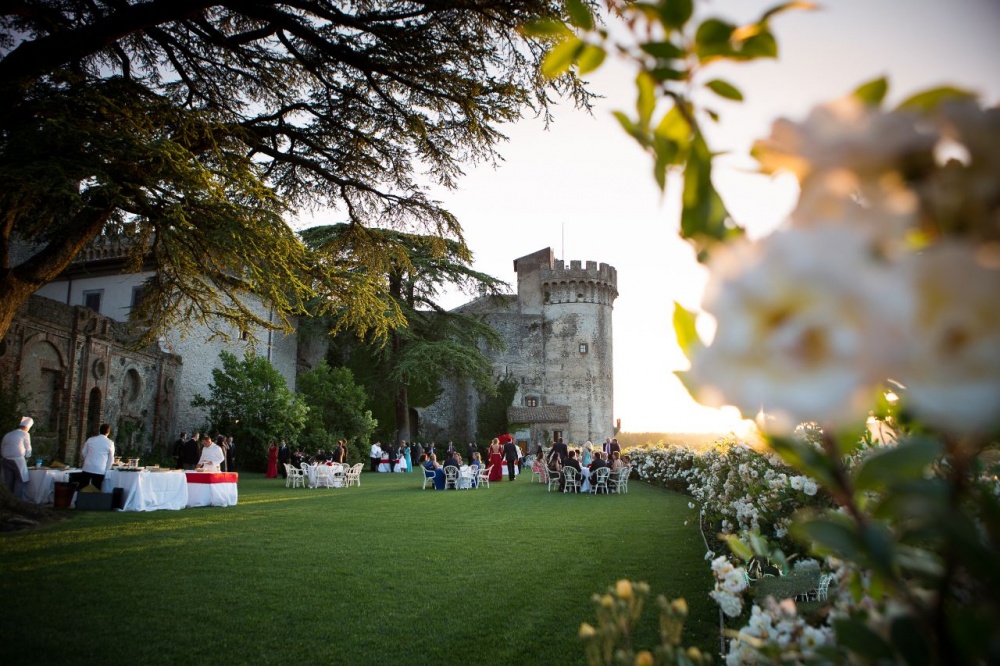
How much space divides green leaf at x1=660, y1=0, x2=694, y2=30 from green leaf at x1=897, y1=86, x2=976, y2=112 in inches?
9.4

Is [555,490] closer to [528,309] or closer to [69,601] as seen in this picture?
[69,601]

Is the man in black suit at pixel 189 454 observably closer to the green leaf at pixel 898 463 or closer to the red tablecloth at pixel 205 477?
the red tablecloth at pixel 205 477

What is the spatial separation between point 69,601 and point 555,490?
1256 centimetres

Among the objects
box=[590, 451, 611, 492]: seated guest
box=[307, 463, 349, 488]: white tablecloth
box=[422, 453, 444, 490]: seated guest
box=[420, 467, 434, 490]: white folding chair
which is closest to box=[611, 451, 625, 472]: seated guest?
box=[590, 451, 611, 492]: seated guest

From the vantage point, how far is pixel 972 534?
0.51 m

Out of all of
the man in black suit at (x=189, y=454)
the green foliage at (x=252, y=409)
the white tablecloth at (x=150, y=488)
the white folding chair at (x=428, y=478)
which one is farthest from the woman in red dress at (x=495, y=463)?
the white tablecloth at (x=150, y=488)

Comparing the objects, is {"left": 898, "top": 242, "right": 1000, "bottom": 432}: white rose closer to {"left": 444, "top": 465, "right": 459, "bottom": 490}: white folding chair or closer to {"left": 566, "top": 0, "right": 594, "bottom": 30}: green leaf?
{"left": 566, "top": 0, "right": 594, "bottom": 30}: green leaf

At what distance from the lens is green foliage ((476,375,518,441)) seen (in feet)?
116

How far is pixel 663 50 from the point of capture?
0.70 metres

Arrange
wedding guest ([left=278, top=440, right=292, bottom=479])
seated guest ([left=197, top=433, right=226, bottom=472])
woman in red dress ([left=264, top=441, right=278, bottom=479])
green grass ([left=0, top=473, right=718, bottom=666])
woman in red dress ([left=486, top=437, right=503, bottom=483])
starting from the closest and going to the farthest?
1. green grass ([left=0, top=473, right=718, bottom=666])
2. seated guest ([left=197, top=433, right=226, bottom=472])
3. woman in red dress ([left=486, top=437, right=503, bottom=483])
4. woman in red dress ([left=264, top=441, right=278, bottom=479])
5. wedding guest ([left=278, top=440, right=292, bottom=479])

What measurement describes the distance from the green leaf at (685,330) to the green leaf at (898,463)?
0.21m

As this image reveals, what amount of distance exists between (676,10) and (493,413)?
35.4 meters

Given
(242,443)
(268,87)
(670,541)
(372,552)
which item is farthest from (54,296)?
(670,541)

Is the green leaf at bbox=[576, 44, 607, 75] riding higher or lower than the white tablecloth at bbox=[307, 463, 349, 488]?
higher
